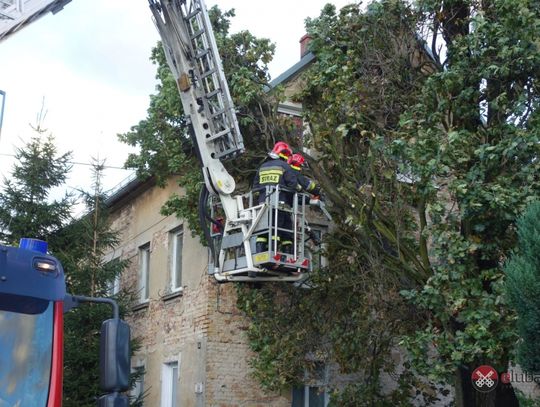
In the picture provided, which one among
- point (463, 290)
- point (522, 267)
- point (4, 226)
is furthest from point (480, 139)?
point (4, 226)

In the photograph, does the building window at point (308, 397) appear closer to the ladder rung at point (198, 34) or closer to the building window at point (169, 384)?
the building window at point (169, 384)

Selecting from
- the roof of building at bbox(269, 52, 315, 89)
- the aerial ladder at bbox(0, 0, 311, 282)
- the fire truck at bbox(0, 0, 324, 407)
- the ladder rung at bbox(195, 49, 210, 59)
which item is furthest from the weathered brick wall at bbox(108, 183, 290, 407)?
the ladder rung at bbox(195, 49, 210, 59)

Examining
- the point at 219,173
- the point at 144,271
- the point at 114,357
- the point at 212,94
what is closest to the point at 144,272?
the point at 144,271

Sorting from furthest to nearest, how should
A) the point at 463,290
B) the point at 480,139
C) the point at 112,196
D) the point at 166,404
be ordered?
the point at 112,196, the point at 166,404, the point at 480,139, the point at 463,290

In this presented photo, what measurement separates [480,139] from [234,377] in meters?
6.41

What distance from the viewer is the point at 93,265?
641 inches

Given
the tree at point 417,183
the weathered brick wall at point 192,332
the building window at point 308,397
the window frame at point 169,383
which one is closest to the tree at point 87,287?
the window frame at point 169,383


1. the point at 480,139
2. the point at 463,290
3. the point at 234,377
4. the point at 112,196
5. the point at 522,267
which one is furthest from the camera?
the point at 112,196

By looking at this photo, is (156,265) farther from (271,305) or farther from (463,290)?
(463,290)

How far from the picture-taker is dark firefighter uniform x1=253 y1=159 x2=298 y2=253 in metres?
11.4

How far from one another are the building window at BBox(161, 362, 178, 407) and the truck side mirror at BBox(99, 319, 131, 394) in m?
10.6

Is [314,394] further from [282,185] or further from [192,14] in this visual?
[192,14]

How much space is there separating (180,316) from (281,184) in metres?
5.61

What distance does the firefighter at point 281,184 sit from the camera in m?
11.4
